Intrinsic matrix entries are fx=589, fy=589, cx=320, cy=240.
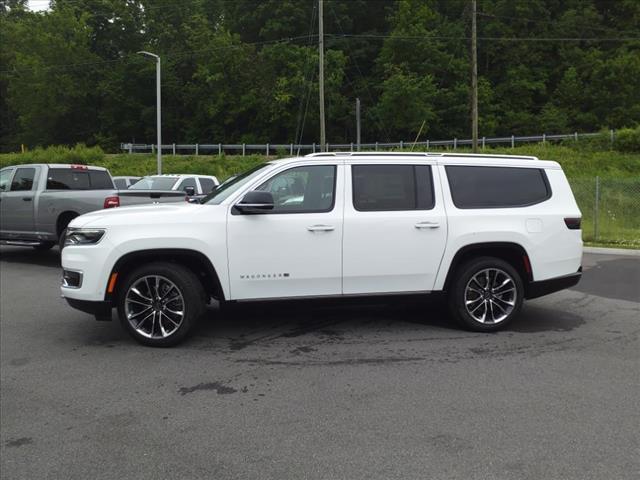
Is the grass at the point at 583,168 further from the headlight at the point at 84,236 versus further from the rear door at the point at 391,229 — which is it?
the headlight at the point at 84,236

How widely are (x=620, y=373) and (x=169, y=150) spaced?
49120 millimetres

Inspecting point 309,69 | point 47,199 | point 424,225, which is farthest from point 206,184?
point 309,69

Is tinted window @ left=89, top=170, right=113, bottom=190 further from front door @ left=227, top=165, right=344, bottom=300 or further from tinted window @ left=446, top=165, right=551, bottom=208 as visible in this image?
tinted window @ left=446, top=165, right=551, bottom=208

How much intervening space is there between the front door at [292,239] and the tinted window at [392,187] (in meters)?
0.21

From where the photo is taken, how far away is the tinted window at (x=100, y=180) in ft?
40.0

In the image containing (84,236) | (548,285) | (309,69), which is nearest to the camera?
(84,236)

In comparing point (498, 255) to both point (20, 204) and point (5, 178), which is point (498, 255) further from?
point (5, 178)

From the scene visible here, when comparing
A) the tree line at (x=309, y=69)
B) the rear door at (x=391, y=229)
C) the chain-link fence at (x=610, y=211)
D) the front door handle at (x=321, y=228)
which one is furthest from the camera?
the tree line at (x=309, y=69)

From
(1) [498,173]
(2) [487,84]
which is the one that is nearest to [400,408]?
(1) [498,173]

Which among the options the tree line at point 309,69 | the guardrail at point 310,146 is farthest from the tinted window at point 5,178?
the tree line at point 309,69

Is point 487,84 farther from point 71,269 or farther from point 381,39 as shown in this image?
point 71,269

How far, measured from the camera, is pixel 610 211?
17.9 meters

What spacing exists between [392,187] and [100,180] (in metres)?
8.19

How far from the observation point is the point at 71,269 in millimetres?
5707
